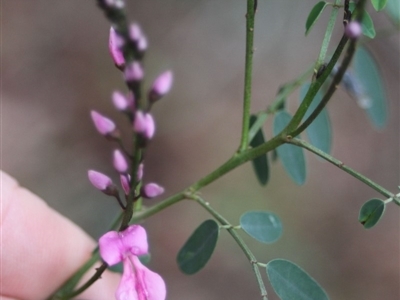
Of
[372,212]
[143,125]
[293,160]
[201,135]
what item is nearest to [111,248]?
[143,125]

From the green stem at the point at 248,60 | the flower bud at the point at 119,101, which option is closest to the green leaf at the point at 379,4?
the green stem at the point at 248,60

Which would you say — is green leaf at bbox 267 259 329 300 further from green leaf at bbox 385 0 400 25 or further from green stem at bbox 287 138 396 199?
green leaf at bbox 385 0 400 25

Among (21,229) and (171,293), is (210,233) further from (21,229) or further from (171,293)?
(171,293)

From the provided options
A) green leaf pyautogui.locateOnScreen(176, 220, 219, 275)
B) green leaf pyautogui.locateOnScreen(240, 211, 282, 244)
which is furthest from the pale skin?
green leaf pyautogui.locateOnScreen(240, 211, 282, 244)

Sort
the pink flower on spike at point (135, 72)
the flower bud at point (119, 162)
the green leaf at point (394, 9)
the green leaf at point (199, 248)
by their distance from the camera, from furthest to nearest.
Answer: the green leaf at point (394, 9)
the green leaf at point (199, 248)
the flower bud at point (119, 162)
the pink flower on spike at point (135, 72)

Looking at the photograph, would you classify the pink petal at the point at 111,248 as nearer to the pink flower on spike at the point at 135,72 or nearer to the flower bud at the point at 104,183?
the flower bud at the point at 104,183
